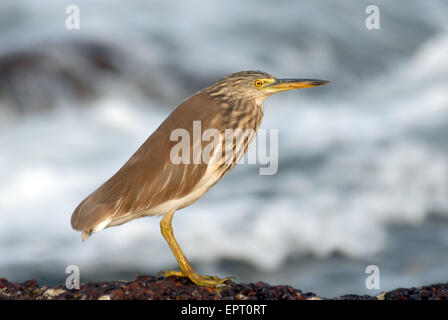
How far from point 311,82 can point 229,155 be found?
947mm

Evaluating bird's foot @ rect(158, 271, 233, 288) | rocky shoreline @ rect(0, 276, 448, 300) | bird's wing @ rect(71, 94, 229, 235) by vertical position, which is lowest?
rocky shoreline @ rect(0, 276, 448, 300)

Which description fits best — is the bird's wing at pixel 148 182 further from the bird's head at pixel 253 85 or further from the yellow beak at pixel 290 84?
the yellow beak at pixel 290 84

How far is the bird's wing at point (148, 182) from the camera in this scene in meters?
3.75

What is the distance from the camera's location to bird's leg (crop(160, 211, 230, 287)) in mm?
3871

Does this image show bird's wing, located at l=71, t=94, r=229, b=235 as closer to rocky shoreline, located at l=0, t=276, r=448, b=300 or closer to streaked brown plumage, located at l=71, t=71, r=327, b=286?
streaked brown plumage, located at l=71, t=71, r=327, b=286

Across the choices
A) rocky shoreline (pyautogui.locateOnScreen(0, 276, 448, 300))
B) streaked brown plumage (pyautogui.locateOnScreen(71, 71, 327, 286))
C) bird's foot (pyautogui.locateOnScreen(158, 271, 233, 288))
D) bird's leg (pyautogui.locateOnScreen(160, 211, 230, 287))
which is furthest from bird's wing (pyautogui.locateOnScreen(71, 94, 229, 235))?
bird's foot (pyautogui.locateOnScreen(158, 271, 233, 288))

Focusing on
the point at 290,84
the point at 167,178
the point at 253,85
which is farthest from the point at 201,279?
the point at 290,84

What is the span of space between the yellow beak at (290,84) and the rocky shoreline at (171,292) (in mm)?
1478

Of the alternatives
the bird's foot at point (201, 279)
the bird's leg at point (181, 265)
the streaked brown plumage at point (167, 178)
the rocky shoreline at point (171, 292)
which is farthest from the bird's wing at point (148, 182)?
the bird's foot at point (201, 279)

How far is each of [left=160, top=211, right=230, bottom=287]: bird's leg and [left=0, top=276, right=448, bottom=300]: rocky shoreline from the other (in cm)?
5

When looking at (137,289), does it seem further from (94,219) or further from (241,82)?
(241,82)

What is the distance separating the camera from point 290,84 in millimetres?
4262

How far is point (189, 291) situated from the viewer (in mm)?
3729

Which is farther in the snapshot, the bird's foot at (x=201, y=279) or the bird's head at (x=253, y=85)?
the bird's head at (x=253, y=85)
